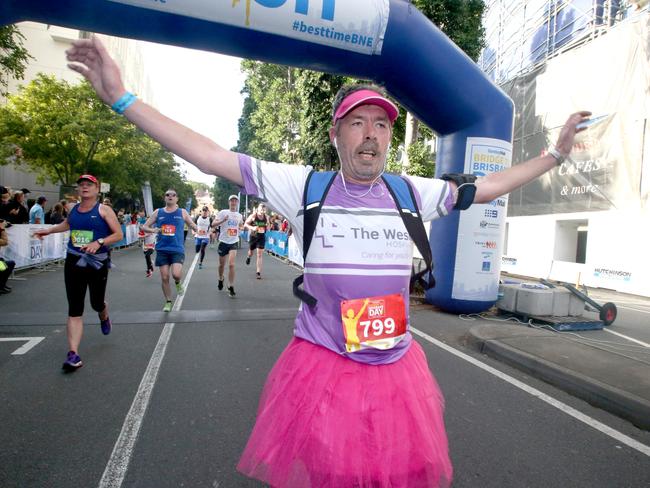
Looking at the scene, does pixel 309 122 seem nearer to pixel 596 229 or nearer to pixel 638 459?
pixel 596 229

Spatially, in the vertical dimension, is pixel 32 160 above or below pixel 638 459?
above

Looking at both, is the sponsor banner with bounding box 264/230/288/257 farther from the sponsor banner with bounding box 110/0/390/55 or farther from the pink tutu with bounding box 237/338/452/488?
the pink tutu with bounding box 237/338/452/488

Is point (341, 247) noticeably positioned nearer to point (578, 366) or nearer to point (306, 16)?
point (578, 366)

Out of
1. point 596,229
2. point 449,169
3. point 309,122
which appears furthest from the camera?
point 309,122

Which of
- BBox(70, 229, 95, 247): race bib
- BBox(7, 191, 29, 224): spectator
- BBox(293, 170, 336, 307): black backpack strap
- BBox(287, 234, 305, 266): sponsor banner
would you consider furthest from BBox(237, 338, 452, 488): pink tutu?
BBox(287, 234, 305, 266): sponsor banner

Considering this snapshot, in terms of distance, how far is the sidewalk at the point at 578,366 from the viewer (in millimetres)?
3918

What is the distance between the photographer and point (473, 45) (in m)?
12.3

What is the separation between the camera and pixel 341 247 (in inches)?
65.8

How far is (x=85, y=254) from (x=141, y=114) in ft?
12.1

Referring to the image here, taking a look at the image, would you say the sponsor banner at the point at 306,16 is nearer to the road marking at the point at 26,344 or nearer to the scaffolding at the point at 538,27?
the road marking at the point at 26,344

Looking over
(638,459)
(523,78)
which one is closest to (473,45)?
(523,78)

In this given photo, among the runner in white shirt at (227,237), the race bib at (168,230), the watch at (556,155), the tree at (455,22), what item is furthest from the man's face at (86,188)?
the tree at (455,22)

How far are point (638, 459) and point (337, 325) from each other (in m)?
2.87

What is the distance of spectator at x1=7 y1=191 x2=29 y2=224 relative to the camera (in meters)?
10.9
